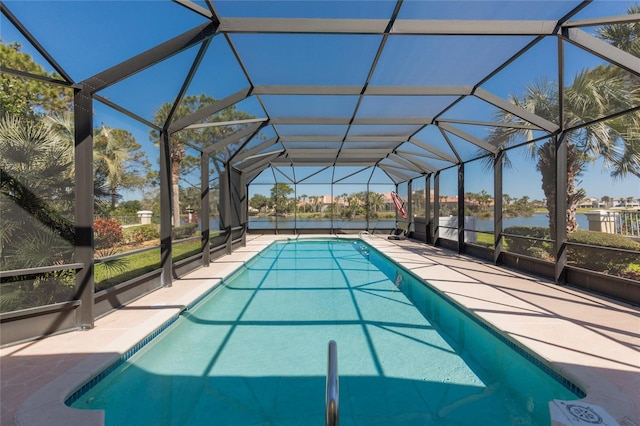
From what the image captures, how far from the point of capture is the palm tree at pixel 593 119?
6508 millimetres

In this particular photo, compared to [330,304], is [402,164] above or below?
above

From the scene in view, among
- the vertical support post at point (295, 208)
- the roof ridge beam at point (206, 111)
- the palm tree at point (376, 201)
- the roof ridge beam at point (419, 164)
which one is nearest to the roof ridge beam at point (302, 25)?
the roof ridge beam at point (206, 111)

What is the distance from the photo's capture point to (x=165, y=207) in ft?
17.5

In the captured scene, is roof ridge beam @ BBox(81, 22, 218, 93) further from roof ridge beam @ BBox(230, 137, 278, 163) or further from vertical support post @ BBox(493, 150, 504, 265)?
vertical support post @ BBox(493, 150, 504, 265)

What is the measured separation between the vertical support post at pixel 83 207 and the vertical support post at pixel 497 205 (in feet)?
26.2

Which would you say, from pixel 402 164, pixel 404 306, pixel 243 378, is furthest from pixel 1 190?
pixel 402 164

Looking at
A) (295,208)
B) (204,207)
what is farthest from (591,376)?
(295,208)

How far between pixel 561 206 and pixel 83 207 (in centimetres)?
726

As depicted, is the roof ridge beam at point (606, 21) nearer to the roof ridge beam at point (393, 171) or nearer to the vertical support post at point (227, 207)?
the vertical support post at point (227, 207)

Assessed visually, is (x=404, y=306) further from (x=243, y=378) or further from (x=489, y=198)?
(x=489, y=198)

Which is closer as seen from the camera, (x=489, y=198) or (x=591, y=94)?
(x=591, y=94)

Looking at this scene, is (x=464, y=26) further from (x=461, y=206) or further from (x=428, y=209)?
(x=428, y=209)

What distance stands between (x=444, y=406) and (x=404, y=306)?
2587 mm

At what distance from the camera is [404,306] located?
16.8 ft
